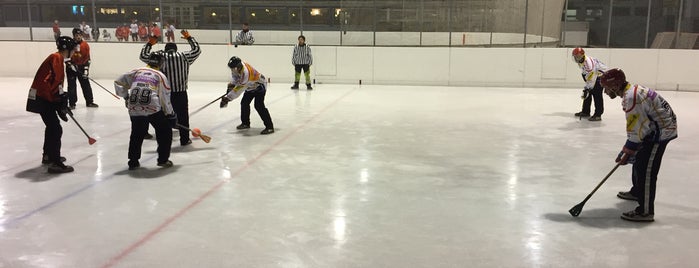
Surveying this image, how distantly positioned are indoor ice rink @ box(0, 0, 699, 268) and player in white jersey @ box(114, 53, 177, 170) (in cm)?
26

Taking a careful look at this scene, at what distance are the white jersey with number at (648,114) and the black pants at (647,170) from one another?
0.07m

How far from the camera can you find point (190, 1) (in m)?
16.7

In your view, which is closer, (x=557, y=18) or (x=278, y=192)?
(x=278, y=192)

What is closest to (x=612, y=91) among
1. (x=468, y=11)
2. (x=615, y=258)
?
(x=615, y=258)

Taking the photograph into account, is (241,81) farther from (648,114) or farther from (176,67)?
(648,114)

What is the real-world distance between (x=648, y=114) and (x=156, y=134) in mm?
4157

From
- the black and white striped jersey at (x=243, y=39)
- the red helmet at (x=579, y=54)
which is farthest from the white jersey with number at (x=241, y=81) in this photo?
the black and white striped jersey at (x=243, y=39)

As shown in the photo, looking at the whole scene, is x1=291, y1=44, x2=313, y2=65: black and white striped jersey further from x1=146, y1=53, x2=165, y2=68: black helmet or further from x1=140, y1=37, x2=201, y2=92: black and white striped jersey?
x1=146, y1=53, x2=165, y2=68: black helmet

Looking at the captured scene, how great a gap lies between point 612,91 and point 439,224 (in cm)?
150

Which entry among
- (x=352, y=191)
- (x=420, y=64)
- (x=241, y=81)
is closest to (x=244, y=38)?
(x=420, y=64)

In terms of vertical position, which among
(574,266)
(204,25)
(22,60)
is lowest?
(574,266)

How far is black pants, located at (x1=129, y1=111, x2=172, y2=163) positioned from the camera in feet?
16.4

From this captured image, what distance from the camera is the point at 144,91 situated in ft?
15.9

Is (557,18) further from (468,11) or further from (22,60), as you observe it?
(22,60)
